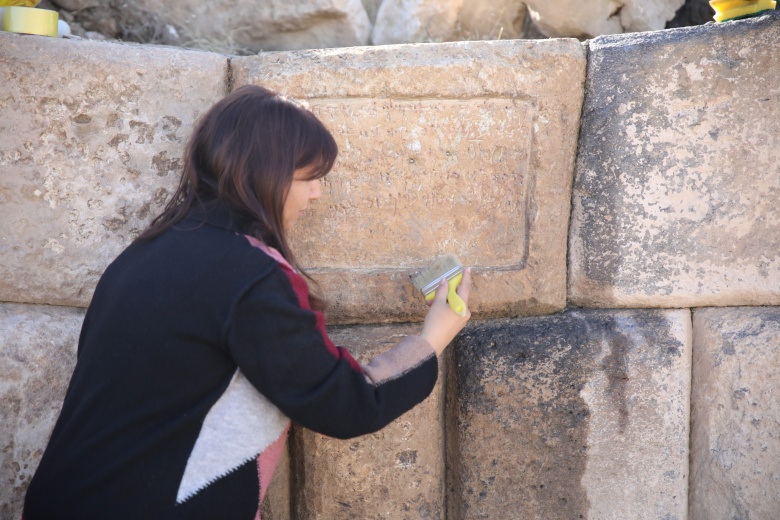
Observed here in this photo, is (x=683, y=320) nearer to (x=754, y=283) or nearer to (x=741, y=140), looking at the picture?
(x=754, y=283)

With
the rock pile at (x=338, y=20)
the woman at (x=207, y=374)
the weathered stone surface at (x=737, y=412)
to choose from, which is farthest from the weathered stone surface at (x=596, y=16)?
the woman at (x=207, y=374)

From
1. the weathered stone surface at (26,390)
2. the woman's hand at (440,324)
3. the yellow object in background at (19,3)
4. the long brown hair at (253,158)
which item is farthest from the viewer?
the yellow object in background at (19,3)

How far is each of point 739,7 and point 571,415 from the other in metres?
1.14

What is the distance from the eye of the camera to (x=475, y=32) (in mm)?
2730

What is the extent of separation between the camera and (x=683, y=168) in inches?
76.3

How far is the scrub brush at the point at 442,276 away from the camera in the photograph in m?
1.59

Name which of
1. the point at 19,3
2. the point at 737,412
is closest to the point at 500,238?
the point at 737,412

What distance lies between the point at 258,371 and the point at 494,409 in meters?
0.89

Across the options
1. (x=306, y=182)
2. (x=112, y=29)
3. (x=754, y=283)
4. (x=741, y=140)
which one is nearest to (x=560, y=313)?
(x=754, y=283)

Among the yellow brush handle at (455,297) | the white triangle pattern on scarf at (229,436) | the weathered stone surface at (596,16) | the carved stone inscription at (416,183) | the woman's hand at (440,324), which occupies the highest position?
the weathered stone surface at (596,16)

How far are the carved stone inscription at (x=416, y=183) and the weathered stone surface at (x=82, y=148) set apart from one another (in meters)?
0.38

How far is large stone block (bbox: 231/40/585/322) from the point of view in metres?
1.88

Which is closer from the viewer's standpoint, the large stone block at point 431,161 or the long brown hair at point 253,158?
the long brown hair at point 253,158

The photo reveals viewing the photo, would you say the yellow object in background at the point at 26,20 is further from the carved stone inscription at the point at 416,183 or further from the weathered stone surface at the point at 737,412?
the weathered stone surface at the point at 737,412
